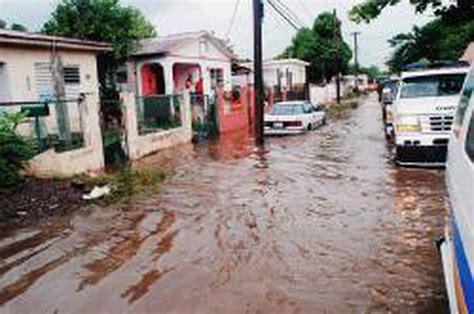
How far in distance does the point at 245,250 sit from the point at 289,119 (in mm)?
15232

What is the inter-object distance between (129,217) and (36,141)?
3913 millimetres

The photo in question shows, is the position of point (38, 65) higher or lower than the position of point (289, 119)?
higher

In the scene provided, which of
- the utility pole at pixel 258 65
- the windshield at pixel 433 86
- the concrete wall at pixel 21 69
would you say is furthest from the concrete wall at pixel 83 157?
the windshield at pixel 433 86

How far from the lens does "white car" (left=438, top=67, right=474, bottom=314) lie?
2.58m

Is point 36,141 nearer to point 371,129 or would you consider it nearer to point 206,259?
point 206,259

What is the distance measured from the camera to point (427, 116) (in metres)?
11.7

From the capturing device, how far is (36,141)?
11.7 m

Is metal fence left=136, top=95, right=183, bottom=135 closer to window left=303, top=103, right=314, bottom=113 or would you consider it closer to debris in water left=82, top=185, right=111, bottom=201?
window left=303, top=103, right=314, bottom=113

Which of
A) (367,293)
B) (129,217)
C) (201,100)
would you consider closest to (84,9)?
(201,100)

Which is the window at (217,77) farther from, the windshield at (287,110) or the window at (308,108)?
the windshield at (287,110)

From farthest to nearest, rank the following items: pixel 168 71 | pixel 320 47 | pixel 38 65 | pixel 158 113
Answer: pixel 320 47, pixel 168 71, pixel 158 113, pixel 38 65

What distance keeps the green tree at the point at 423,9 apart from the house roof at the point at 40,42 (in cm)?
920

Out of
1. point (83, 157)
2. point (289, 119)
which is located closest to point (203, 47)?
point (289, 119)

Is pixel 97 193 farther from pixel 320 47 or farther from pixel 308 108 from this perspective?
pixel 320 47
